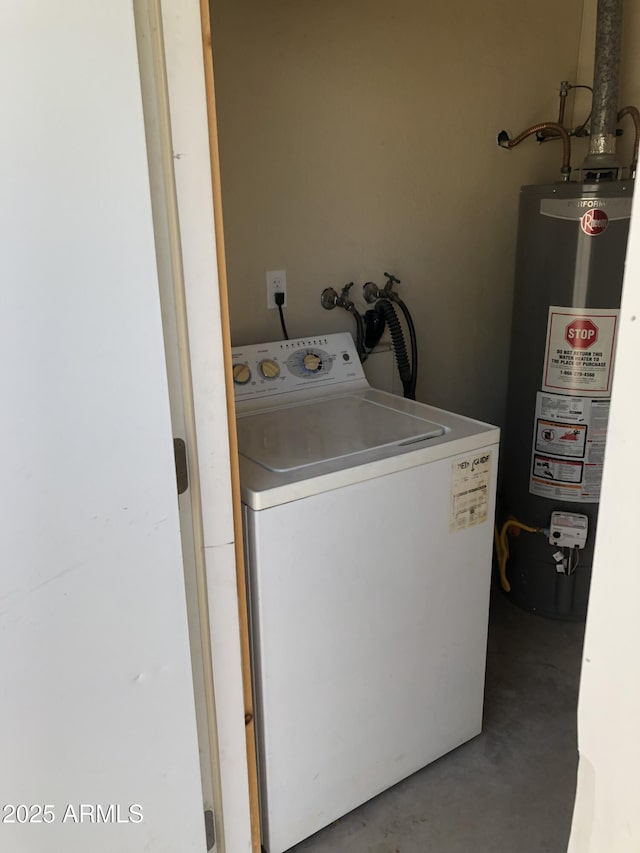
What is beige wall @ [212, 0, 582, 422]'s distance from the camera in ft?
5.73

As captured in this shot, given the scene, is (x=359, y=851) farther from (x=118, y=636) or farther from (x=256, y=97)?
(x=256, y=97)

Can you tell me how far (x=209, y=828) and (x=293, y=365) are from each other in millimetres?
1093

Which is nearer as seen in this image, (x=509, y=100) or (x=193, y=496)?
(x=193, y=496)

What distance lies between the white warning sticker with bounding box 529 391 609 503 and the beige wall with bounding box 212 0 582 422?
1.25 feet

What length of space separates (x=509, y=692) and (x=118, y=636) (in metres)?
1.37

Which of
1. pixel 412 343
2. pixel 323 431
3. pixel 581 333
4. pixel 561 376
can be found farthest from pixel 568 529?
pixel 323 431

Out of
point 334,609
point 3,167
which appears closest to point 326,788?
point 334,609

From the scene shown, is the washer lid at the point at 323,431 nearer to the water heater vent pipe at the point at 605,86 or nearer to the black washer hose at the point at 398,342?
the black washer hose at the point at 398,342

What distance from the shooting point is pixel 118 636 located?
1021 mm

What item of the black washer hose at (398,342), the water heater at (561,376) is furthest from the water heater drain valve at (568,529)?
the black washer hose at (398,342)

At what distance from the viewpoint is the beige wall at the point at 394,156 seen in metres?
1.75

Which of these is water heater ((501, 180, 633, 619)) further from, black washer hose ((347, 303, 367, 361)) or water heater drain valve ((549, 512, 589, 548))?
black washer hose ((347, 303, 367, 361))

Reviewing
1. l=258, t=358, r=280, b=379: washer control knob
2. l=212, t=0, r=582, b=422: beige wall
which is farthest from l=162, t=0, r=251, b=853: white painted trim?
l=212, t=0, r=582, b=422: beige wall

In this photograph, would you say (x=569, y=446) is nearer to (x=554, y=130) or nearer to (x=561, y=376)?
(x=561, y=376)
